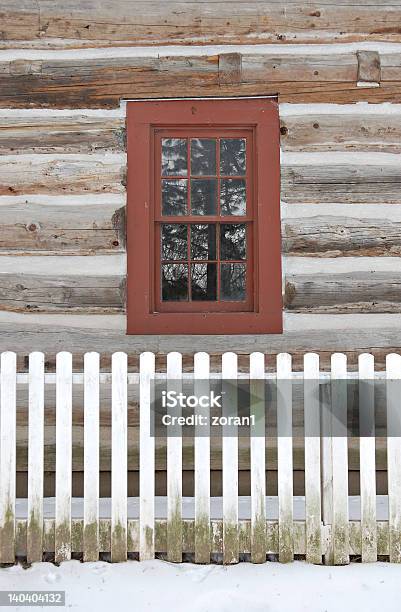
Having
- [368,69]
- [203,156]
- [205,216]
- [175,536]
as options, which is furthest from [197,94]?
[175,536]

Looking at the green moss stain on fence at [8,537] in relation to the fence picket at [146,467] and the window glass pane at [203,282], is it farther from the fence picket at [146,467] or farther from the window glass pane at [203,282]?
the window glass pane at [203,282]

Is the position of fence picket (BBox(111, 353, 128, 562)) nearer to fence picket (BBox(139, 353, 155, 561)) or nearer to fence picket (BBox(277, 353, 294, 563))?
fence picket (BBox(139, 353, 155, 561))

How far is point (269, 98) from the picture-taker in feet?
19.0

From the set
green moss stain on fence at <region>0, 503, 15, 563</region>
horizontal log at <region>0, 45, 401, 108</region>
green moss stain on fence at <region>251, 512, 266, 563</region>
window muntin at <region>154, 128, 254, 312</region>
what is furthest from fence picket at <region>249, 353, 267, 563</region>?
horizontal log at <region>0, 45, 401, 108</region>

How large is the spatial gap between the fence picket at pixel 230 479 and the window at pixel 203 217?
1557mm

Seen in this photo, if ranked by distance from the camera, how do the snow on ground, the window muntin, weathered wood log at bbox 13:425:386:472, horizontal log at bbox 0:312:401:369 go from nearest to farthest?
1. the snow on ground
2. weathered wood log at bbox 13:425:386:472
3. horizontal log at bbox 0:312:401:369
4. the window muntin

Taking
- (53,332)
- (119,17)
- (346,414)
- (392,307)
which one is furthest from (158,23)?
(346,414)

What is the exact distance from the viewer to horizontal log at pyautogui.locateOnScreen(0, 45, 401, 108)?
5777 mm

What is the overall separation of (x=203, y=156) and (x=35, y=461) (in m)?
3.12

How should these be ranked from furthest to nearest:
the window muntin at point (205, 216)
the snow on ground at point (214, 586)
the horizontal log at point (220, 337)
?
1. the window muntin at point (205, 216)
2. the horizontal log at point (220, 337)
3. the snow on ground at point (214, 586)

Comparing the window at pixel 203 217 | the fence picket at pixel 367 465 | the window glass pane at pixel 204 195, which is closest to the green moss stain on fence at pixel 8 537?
the window at pixel 203 217

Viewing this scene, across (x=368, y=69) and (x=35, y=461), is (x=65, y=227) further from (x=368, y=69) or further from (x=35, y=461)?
(x=368, y=69)

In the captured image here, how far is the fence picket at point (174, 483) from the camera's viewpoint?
4109 millimetres

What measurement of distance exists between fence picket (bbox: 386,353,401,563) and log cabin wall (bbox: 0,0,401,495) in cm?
147
